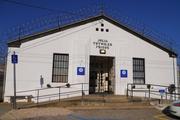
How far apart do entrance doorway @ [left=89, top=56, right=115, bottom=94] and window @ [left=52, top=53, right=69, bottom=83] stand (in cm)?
236

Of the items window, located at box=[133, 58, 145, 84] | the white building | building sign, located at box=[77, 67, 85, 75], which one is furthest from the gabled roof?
building sign, located at box=[77, 67, 85, 75]

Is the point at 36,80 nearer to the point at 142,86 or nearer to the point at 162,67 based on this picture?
the point at 142,86

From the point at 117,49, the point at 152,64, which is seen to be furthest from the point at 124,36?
the point at 152,64

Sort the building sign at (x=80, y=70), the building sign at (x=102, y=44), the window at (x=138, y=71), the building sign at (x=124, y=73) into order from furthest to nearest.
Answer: the window at (x=138, y=71) → the building sign at (x=124, y=73) → the building sign at (x=102, y=44) → the building sign at (x=80, y=70)

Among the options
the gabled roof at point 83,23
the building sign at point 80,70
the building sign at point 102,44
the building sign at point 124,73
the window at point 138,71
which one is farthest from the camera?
the window at point 138,71

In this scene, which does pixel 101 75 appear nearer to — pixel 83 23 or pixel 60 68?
pixel 60 68

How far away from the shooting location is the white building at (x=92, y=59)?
59.0 feet

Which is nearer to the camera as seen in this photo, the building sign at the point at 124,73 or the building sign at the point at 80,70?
the building sign at the point at 80,70

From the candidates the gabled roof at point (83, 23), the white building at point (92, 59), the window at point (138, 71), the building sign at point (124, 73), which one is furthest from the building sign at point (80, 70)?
the window at point (138, 71)

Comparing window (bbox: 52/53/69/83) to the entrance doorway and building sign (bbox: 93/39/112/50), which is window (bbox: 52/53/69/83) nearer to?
the entrance doorway

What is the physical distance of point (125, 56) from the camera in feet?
65.1

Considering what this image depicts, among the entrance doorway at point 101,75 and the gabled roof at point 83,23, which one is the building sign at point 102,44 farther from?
the gabled roof at point 83,23

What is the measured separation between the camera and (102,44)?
1939cm

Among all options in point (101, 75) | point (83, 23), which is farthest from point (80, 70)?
point (83, 23)
